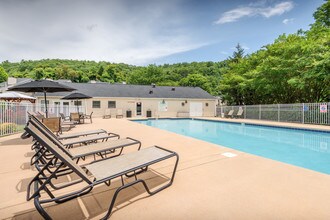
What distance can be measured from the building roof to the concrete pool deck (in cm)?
1939

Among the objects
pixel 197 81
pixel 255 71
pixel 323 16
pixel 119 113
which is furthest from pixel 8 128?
pixel 197 81

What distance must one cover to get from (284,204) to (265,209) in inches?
11.6

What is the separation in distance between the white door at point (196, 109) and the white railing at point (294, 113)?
7605mm

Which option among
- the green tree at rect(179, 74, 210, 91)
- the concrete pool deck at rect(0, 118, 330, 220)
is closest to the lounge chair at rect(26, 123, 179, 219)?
the concrete pool deck at rect(0, 118, 330, 220)

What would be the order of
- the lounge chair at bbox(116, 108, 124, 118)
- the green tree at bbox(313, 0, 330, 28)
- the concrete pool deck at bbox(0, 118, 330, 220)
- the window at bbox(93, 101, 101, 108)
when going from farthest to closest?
the lounge chair at bbox(116, 108, 124, 118) < the window at bbox(93, 101, 101, 108) < the green tree at bbox(313, 0, 330, 28) < the concrete pool deck at bbox(0, 118, 330, 220)

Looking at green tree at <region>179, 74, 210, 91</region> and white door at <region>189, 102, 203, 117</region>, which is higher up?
green tree at <region>179, 74, 210, 91</region>

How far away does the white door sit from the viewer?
25109mm

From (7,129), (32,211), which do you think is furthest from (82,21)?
(32,211)

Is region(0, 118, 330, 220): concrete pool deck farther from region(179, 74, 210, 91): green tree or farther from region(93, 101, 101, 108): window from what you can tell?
region(179, 74, 210, 91): green tree

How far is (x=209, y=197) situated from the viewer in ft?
7.57

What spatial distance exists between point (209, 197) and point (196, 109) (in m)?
23.4

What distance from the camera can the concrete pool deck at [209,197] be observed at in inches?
78.1

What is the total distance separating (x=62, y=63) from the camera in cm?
4291

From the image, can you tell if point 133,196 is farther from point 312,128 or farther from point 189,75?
point 189,75
